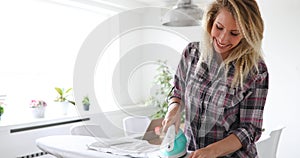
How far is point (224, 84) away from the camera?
1.08m

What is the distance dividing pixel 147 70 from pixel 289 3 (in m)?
1.91

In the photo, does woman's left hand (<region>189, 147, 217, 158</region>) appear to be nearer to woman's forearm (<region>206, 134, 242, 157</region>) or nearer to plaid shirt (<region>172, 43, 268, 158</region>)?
woman's forearm (<region>206, 134, 242, 157</region>)

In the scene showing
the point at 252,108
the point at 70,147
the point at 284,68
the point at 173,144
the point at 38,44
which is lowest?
the point at 70,147

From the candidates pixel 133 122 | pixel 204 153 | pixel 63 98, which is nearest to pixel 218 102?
pixel 204 153

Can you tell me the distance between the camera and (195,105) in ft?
3.60

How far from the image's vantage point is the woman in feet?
3.19

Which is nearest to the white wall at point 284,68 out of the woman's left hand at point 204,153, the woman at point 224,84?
the woman at point 224,84

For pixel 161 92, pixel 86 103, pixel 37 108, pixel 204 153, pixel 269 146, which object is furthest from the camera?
pixel 37 108

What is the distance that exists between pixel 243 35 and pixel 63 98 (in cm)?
195

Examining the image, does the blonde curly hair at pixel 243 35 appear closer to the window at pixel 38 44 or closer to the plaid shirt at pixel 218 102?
the plaid shirt at pixel 218 102

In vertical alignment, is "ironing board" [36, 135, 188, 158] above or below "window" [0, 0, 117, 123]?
below

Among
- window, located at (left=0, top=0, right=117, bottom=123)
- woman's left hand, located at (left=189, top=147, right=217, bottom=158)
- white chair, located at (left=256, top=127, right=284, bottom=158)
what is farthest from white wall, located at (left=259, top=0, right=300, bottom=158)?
woman's left hand, located at (left=189, top=147, right=217, bottom=158)

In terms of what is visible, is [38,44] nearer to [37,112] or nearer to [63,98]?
[63,98]

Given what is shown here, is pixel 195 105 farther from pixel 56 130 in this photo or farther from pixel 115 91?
pixel 56 130
